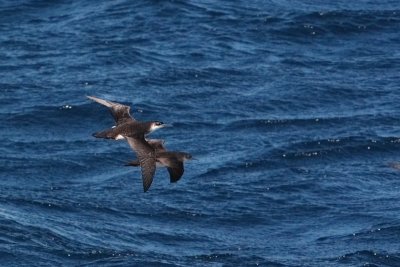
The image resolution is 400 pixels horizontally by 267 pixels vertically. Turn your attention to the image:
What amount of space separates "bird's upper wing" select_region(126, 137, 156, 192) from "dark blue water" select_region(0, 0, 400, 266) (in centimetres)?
386

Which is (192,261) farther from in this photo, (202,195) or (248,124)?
(248,124)

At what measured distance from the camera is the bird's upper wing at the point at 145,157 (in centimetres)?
2255

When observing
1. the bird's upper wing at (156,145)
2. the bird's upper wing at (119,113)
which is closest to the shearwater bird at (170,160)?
the bird's upper wing at (156,145)

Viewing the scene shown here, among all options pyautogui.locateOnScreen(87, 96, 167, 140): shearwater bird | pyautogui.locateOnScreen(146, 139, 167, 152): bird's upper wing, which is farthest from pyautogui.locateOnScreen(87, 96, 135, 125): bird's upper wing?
pyautogui.locateOnScreen(146, 139, 167, 152): bird's upper wing

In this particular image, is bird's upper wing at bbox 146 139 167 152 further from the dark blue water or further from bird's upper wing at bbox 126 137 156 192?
the dark blue water

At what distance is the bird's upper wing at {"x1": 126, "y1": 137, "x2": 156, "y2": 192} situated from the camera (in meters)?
22.5

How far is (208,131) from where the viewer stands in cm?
3262

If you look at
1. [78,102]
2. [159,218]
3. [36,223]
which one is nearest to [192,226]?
[159,218]

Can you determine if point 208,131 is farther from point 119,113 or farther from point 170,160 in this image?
point 170,160

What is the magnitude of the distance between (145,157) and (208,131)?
388 inches

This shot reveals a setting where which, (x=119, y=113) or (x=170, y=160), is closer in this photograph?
(x=170, y=160)

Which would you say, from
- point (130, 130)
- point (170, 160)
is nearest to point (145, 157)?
point (130, 130)

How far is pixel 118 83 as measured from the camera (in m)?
34.7

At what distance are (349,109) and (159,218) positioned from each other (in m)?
6.49
